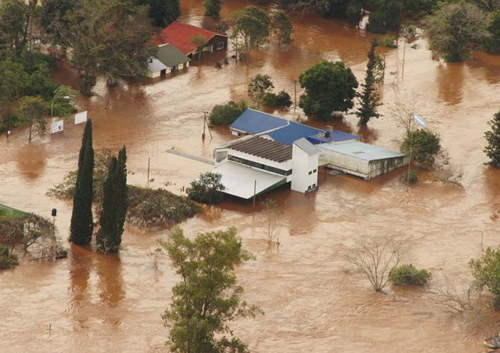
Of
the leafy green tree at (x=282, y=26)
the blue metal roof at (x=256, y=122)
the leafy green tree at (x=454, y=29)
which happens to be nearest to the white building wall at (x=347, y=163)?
the blue metal roof at (x=256, y=122)

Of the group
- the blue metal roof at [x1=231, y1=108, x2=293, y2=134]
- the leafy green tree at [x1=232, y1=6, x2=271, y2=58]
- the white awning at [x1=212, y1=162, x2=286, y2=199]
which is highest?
the leafy green tree at [x1=232, y1=6, x2=271, y2=58]

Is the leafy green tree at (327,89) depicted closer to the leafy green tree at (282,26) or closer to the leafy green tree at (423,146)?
the leafy green tree at (423,146)

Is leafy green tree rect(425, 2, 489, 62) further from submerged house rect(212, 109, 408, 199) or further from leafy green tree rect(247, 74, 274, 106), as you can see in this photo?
submerged house rect(212, 109, 408, 199)

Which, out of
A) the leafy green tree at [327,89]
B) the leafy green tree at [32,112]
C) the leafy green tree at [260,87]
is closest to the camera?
the leafy green tree at [32,112]

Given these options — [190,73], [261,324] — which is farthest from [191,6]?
[261,324]

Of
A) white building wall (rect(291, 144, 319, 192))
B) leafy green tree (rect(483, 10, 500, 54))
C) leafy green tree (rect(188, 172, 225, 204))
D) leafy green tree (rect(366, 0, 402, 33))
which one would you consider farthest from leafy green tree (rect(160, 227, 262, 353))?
leafy green tree (rect(366, 0, 402, 33))

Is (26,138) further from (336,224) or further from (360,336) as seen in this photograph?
(360,336)
